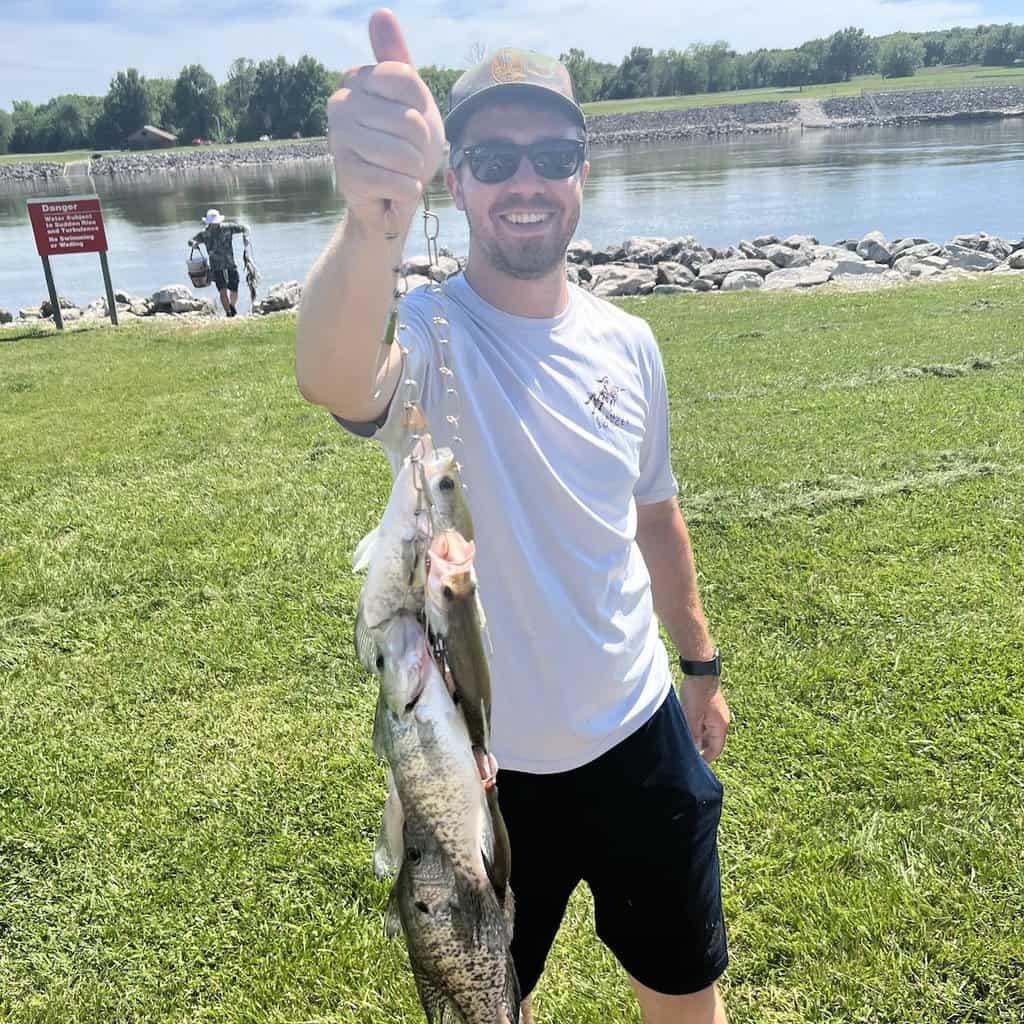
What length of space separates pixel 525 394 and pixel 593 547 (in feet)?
1.36

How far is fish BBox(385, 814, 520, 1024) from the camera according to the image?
1.55 meters

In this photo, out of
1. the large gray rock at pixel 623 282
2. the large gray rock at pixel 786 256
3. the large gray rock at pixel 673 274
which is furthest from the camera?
the large gray rock at pixel 786 256

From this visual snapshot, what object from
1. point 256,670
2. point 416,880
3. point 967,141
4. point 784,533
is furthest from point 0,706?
point 967,141

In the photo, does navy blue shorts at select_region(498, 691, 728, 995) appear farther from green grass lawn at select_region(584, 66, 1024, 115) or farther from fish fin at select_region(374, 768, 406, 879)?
green grass lawn at select_region(584, 66, 1024, 115)

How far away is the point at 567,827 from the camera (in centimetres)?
230

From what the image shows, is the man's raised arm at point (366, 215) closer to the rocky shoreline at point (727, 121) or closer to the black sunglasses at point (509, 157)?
the black sunglasses at point (509, 157)

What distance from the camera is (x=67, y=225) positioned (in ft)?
49.9

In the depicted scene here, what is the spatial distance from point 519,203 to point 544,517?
2.54 ft

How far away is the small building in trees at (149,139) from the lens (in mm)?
111938

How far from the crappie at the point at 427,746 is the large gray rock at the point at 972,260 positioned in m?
19.3

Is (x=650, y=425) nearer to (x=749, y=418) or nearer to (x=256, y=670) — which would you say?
(x=256, y=670)

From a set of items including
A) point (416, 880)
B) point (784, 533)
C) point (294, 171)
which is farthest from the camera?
point (294, 171)

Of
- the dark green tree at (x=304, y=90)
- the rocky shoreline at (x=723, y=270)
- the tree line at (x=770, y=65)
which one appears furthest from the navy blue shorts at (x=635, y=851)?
the tree line at (x=770, y=65)

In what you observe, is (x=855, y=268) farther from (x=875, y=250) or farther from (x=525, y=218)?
(x=525, y=218)
